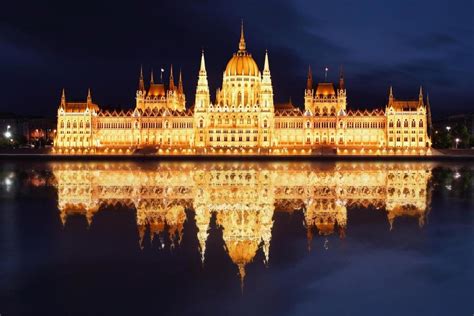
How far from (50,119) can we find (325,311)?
174m

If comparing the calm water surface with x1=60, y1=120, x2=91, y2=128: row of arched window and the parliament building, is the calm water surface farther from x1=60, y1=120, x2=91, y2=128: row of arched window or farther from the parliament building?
x1=60, y1=120, x2=91, y2=128: row of arched window

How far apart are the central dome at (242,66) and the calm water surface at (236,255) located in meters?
104

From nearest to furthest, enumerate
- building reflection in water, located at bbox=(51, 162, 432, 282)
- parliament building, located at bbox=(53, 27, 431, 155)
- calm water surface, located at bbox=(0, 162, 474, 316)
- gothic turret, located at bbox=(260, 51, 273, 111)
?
calm water surface, located at bbox=(0, 162, 474, 316) → building reflection in water, located at bbox=(51, 162, 432, 282) → parliament building, located at bbox=(53, 27, 431, 155) → gothic turret, located at bbox=(260, 51, 273, 111)

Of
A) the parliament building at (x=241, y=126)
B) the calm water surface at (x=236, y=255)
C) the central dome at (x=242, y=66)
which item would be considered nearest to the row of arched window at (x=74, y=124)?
the parliament building at (x=241, y=126)

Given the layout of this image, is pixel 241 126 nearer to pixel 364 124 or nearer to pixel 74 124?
pixel 364 124

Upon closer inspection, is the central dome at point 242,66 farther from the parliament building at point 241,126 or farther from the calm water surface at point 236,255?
the calm water surface at point 236,255

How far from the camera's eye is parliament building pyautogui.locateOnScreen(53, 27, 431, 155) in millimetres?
119750

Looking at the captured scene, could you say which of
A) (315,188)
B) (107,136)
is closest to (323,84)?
(107,136)

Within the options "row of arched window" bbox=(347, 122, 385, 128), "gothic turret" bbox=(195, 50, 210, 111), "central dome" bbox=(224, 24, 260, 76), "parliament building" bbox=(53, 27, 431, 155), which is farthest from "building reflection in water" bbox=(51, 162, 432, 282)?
"central dome" bbox=(224, 24, 260, 76)

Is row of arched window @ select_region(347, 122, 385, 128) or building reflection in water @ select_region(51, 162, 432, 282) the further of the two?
row of arched window @ select_region(347, 122, 385, 128)

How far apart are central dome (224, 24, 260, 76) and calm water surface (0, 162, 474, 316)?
340 feet

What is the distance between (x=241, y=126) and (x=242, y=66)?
57.6 feet

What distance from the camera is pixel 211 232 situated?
19.7 m

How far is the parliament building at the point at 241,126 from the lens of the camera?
120m
